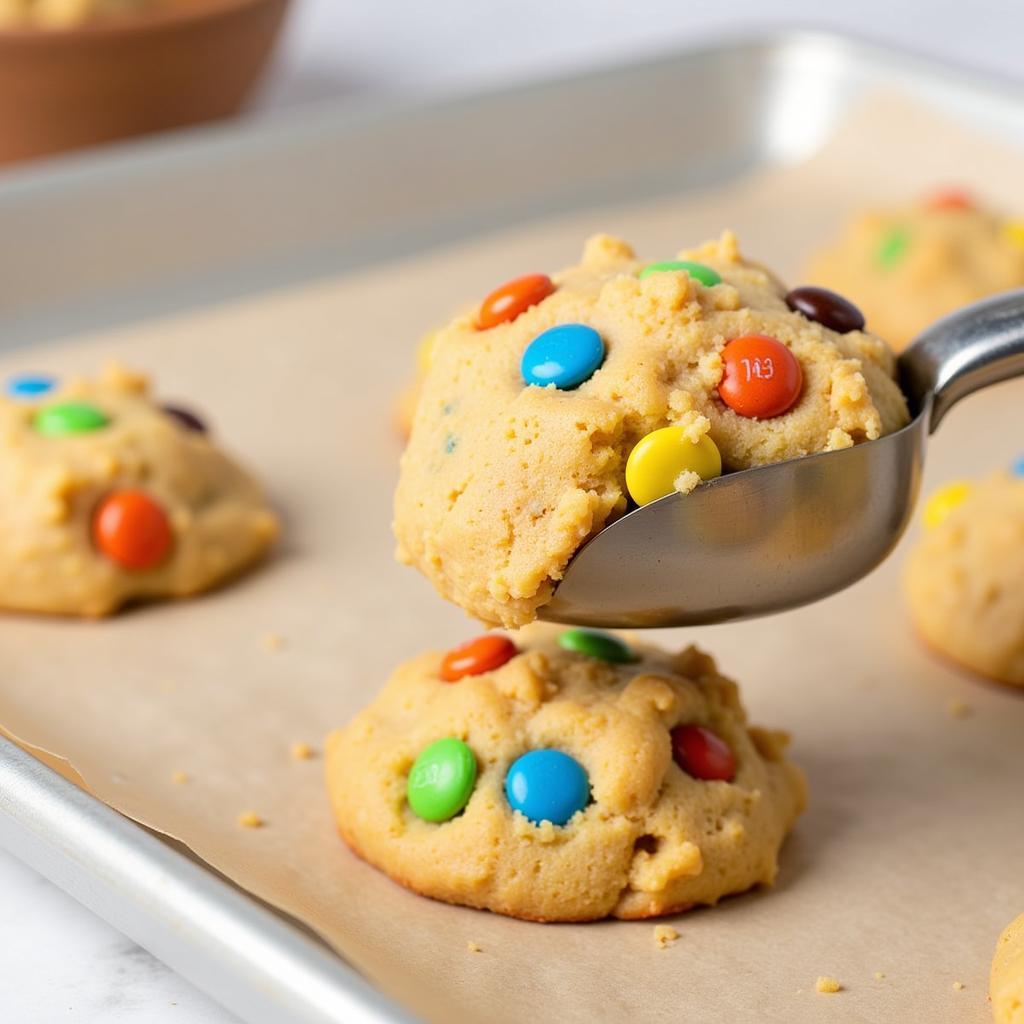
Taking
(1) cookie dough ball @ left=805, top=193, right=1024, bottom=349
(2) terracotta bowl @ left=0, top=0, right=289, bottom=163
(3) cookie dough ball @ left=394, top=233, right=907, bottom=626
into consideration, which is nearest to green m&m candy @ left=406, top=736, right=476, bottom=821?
(3) cookie dough ball @ left=394, top=233, right=907, bottom=626

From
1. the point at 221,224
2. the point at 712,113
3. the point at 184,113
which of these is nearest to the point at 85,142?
the point at 184,113

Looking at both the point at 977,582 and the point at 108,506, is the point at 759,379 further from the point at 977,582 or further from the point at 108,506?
the point at 108,506

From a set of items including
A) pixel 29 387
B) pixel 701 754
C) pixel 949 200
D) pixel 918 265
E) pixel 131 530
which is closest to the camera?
pixel 701 754

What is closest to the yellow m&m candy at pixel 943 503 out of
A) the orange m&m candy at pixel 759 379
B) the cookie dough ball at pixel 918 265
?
the cookie dough ball at pixel 918 265

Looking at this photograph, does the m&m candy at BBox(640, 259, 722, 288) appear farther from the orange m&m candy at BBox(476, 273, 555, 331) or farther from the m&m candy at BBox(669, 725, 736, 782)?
the m&m candy at BBox(669, 725, 736, 782)

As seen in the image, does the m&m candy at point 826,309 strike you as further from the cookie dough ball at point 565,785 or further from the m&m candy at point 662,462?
the cookie dough ball at point 565,785

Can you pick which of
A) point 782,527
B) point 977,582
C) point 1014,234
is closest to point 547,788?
point 782,527
